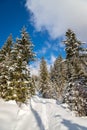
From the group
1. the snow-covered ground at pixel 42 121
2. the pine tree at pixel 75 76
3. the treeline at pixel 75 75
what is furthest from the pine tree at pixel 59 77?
the snow-covered ground at pixel 42 121

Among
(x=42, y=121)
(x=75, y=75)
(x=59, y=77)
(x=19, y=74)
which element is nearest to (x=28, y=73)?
(x=19, y=74)

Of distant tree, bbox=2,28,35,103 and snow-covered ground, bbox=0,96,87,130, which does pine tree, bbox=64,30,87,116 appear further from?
distant tree, bbox=2,28,35,103

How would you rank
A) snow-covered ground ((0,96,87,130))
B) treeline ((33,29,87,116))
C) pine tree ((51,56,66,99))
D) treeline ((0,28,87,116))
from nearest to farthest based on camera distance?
1. snow-covered ground ((0,96,87,130))
2. treeline ((33,29,87,116))
3. treeline ((0,28,87,116))
4. pine tree ((51,56,66,99))

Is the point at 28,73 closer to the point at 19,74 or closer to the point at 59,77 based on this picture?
the point at 19,74

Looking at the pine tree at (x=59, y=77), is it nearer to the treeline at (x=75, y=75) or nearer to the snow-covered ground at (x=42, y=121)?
the treeline at (x=75, y=75)

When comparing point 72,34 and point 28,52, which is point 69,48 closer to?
point 72,34

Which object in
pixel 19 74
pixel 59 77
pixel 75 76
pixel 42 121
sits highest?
pixel 59 77

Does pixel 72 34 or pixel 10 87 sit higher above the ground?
pixel 72 34

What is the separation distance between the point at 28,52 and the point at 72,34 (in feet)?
26.4

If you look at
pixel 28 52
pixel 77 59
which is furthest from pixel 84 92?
pixel 28 52

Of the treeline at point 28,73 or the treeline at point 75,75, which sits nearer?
the treeline at point 75,75

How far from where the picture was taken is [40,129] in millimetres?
14742

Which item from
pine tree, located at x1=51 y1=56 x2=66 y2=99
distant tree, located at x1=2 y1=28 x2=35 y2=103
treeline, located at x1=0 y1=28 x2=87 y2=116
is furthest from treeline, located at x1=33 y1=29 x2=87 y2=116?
pine tree, located at x1=51 y1=56 x2=66 y2=99

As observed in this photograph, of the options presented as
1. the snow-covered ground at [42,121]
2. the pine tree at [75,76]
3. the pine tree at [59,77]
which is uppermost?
the pine tree at [59,77]
